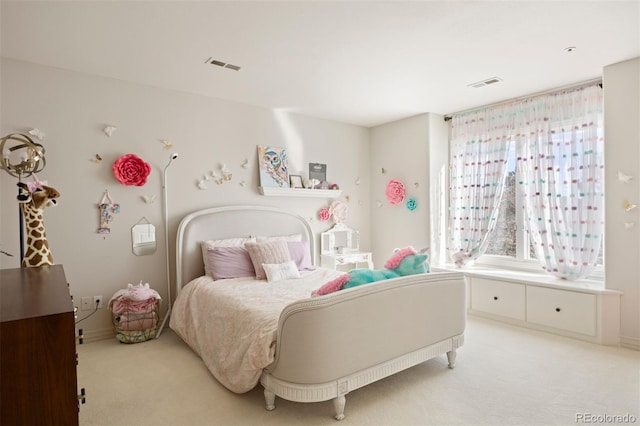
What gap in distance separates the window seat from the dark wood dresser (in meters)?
3.91

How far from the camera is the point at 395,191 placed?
501 centimetres

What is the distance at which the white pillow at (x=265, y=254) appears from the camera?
3531 mm

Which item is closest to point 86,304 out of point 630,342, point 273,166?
point 273,166

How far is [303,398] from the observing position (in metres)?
2.02

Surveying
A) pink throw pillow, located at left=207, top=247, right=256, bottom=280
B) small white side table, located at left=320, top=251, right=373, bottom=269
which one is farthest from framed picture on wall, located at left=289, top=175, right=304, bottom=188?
pink throw pillow, located at left=207, top=247, right=256, bottom=280

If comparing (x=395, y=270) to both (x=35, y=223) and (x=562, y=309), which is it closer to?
(x=562, y=309)

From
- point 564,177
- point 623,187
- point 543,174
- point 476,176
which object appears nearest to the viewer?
point 623,187

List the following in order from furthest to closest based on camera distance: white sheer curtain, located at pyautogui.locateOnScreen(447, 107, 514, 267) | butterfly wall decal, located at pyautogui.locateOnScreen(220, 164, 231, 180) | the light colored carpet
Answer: white sheer curtain, located at pyautogui.locateOnScreen(447, 107, 514, 267) < butterfly wall decal, located at pyautogui.locateOnScreen(220, 164, 231, 180) < the light colored carpet

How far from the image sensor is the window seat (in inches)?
127

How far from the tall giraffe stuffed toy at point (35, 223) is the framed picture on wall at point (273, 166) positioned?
7.67 feet

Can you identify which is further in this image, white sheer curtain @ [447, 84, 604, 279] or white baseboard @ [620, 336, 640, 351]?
white sheer curtain @ [447, 84, 604, 279]

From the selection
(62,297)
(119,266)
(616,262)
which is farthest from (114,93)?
(616,262)

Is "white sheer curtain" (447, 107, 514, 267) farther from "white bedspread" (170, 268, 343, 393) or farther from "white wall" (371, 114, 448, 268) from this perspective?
"white bedspread" (170, 268, 343, 393)

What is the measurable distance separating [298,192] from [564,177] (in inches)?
114
